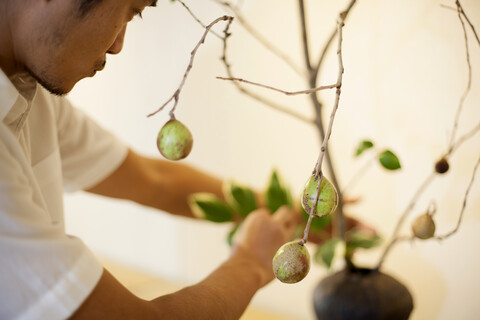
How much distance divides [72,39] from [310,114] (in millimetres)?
587

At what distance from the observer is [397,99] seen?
0.89 m

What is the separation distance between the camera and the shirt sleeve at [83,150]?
0.81 metres

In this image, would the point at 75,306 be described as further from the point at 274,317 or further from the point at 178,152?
the point at 274,317

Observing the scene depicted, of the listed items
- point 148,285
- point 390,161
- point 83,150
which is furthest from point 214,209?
point 148,285

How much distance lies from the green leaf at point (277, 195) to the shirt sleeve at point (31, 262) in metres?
0.37

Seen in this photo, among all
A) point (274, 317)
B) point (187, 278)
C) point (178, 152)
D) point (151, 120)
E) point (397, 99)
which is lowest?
point (187, 278)

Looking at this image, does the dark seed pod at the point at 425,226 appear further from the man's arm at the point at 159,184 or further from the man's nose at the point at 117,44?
the man's arm at the point at 159,184

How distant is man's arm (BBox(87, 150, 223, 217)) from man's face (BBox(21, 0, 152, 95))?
340 millimetres

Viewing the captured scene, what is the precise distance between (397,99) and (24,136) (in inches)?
22.5

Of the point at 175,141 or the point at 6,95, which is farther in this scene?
the point at 6,95

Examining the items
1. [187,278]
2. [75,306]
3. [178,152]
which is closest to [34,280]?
[75,306]

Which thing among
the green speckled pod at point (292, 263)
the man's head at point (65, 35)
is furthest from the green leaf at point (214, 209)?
the green speckled pod at point (292, 263)

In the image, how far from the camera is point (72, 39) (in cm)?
52

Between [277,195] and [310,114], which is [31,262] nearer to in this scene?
[277,195]
